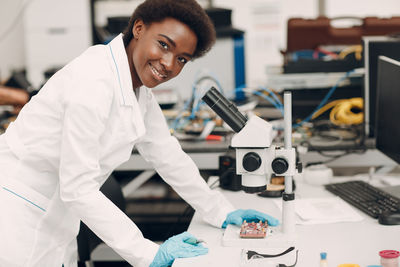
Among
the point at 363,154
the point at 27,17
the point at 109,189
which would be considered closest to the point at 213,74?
the point at 363,154

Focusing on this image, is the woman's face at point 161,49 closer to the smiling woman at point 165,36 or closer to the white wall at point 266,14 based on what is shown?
the smiling woman at point 165,36

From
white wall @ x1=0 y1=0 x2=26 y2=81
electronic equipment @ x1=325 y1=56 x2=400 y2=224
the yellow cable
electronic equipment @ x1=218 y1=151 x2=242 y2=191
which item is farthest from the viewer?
white wall @ x1=0 y1=0 x2=26 y2=81

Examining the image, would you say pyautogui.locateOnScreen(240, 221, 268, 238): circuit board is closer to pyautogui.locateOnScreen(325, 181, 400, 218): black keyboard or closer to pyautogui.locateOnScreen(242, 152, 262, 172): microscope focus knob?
pyautogui.locateOnScreen(242, 152, 262, 172): microscope focus knob

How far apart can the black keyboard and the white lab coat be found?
0.43 metres

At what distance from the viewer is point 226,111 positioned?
1.26 metres

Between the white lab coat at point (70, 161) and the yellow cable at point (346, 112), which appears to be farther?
the yellow cable at point (346, 112)

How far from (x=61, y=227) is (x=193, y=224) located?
0.37m

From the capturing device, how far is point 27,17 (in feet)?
14.4

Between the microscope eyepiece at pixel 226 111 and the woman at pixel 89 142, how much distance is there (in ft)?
0.45

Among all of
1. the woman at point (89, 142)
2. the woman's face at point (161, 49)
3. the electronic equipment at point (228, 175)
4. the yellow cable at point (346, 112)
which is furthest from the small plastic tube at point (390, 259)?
the yellow cable at point (346, 112)

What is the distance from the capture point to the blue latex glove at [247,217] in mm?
1435

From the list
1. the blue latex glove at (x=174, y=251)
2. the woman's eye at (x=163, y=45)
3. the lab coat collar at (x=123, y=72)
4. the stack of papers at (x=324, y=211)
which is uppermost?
the woman's eye at (x=163, y=45)

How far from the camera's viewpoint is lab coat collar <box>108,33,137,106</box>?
1297 millimetres

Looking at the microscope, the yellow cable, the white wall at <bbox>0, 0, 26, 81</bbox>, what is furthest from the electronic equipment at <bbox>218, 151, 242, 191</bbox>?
the white wall at <bbox>0, 0, 26, 81</bbox>
